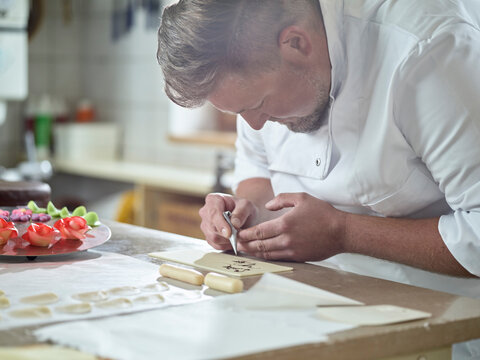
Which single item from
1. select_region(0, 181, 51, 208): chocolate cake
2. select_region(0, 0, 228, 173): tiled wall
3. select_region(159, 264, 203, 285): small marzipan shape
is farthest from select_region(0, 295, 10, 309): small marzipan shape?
select_region(0, 0, 228, 173): tiled wall

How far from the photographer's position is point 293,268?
139cm

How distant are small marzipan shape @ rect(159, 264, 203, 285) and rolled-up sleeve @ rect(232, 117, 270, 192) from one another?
25.4 inches

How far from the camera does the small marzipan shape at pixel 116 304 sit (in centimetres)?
108

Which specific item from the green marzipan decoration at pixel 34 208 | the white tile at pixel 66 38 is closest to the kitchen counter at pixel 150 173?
the white tile at pixel 66 38

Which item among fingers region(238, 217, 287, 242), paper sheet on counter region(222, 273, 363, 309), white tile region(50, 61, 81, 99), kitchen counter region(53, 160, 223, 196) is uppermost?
white tile region(50, 61, 81, 99)

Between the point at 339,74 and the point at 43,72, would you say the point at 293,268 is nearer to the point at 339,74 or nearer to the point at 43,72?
the point at 339,74

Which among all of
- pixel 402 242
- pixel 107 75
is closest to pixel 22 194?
pixel 402 242

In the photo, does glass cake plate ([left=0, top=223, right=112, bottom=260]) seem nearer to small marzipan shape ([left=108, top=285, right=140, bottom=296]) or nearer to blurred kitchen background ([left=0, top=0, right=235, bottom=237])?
small marzipan shape ([left=108, top=285, right=140, bottom=296])

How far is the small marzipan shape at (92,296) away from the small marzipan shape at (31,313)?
82 mm

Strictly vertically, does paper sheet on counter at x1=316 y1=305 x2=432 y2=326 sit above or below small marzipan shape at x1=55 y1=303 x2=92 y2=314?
above

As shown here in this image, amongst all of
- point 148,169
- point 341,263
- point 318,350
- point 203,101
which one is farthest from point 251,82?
point 148,169

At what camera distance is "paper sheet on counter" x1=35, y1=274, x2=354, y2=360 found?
88 centimetres

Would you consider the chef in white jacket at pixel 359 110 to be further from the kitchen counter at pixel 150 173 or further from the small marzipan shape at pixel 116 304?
the kitchen counter at pixel 150 173

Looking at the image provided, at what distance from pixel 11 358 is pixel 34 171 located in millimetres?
3222
